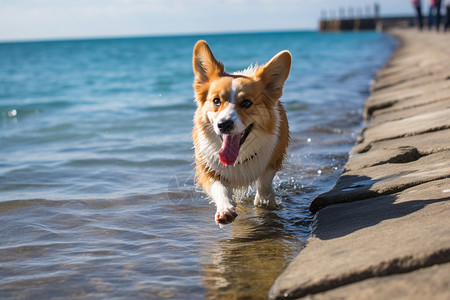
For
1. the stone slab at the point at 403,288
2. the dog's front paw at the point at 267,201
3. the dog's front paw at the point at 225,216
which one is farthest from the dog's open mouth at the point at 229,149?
the stone slab at the point at 403,288

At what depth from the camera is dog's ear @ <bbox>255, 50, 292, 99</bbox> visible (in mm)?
3789

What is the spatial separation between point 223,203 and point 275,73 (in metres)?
1.08

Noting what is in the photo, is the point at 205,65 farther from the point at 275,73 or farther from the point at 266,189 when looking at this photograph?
the point at 266,189

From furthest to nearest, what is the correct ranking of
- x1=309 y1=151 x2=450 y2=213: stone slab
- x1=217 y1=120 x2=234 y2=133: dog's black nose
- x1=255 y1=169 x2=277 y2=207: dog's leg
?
x1=255 y1=169 x2=277 y2=207: dog's leg
x1=309 y1=151 x2=450 y2=213: stone slab
x1=217 y1=120 x2=234 y2=133: dog's black nose

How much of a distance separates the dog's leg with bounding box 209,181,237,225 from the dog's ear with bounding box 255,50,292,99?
2.55 ft

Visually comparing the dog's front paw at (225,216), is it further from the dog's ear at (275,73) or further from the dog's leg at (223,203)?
the dog's ear at (275,73)

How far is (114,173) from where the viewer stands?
5625mm

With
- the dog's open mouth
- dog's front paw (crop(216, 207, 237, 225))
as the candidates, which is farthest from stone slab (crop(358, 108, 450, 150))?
dog's front paw (crop(216, 207, 237, 225))

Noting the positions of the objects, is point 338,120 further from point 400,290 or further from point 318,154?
point 400,290

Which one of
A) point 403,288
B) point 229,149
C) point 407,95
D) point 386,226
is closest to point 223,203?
point 229,149

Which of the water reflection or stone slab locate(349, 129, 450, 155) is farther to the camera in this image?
stone slab locate(349, 129, 450, 155)

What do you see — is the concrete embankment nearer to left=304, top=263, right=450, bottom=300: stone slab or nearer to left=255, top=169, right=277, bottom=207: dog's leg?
left=304, top=263, right=450, bottom=300: stone slab

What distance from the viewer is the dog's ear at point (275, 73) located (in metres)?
3.79

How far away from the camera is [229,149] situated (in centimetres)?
357
